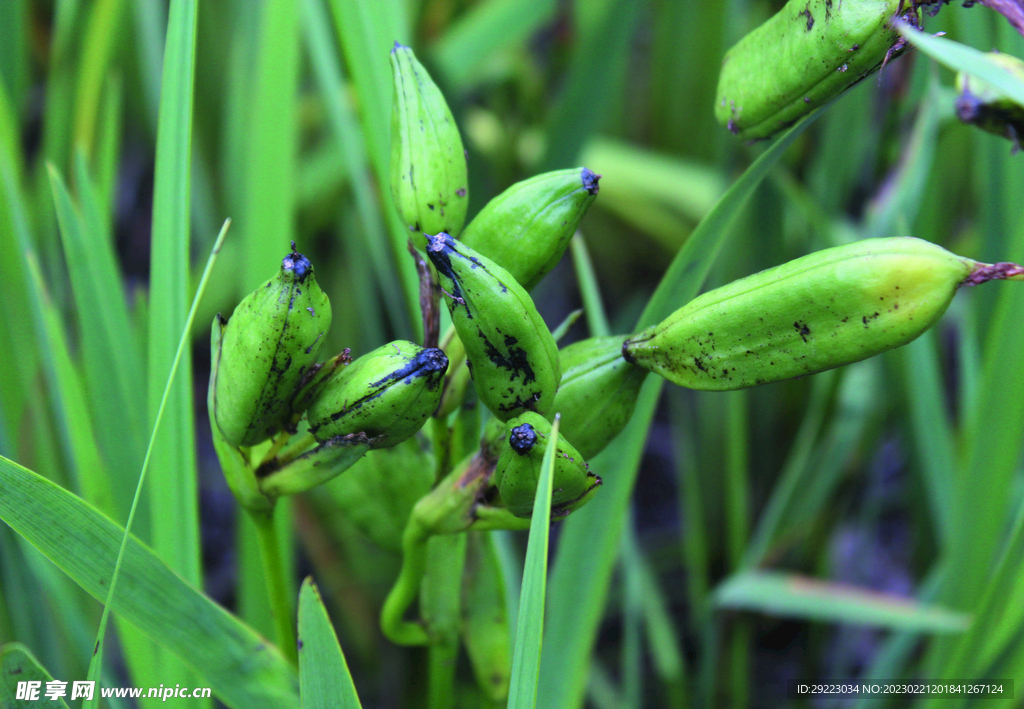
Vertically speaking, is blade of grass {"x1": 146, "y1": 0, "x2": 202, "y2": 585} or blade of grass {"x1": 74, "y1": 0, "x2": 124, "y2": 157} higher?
blade of grass {"x1": 74, "y1": 0, "x2": 124, "y2": 157}

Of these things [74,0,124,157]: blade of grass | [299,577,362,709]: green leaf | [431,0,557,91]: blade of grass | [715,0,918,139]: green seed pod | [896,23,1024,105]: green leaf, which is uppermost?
[431,0,557,91]: blade of grass

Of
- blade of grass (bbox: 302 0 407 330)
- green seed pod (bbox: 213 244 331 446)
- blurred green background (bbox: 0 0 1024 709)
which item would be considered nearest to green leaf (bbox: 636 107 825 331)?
blurred green background (bbox: 0 0 1024 709)

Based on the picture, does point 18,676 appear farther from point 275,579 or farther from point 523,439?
point 523,439

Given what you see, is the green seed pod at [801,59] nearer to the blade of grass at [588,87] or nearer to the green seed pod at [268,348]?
the green seed pod at [268,348]

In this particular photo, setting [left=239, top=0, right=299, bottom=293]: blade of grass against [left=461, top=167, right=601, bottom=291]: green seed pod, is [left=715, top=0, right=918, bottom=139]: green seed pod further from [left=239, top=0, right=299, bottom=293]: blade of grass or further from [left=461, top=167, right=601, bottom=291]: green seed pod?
[left=239, top=0, right=299, bottom=293]: blade of grass

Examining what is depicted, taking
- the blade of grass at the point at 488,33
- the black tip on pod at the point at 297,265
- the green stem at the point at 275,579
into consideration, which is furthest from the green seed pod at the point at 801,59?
the blade of grass at the point at 488,33

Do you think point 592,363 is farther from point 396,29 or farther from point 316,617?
point 396,29
